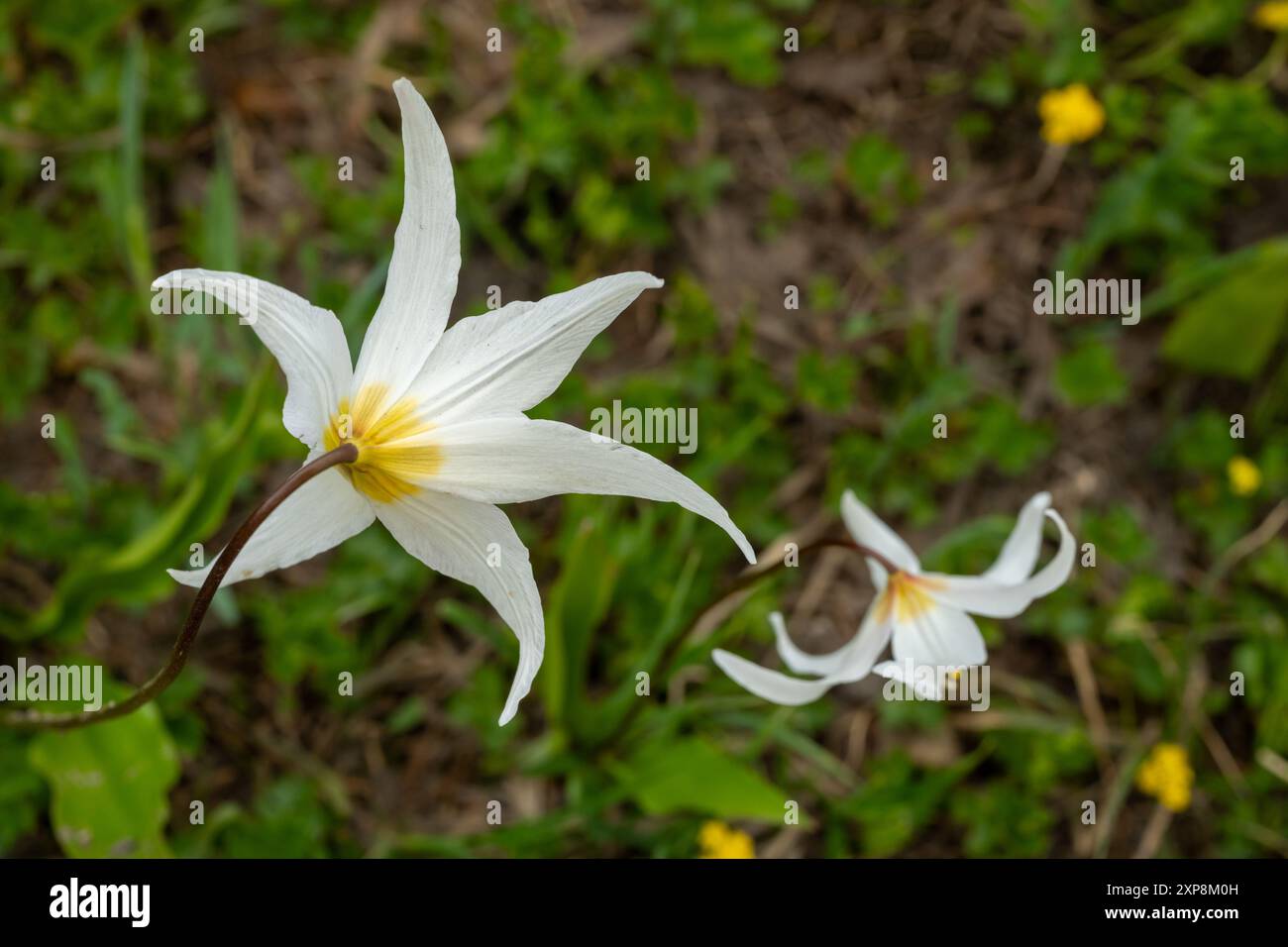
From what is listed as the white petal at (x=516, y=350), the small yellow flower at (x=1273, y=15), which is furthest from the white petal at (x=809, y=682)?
the small yellow flower at (x=1273, y=15)

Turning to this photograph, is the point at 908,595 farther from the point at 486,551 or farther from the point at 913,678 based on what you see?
the point at 486,551

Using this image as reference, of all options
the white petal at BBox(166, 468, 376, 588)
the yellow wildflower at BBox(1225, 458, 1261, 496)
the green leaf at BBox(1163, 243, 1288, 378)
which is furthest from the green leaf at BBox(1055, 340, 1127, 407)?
Result: the white petal at BBox(166, 468, 376, 588)

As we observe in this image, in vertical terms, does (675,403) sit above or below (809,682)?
above

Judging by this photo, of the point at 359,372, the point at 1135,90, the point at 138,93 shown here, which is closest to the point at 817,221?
the point at 1135,90

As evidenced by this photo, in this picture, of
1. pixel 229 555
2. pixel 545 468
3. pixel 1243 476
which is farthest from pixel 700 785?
pixel 1243 476

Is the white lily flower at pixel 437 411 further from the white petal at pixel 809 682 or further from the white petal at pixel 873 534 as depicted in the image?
the white petal at pixel 873 534

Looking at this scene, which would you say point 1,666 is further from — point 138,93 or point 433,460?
point 433,460
